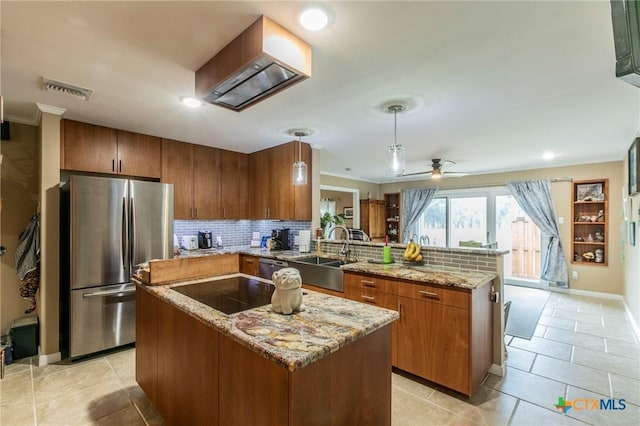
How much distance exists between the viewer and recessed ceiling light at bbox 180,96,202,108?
2.47 metres

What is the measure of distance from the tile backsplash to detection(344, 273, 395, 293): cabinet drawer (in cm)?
146

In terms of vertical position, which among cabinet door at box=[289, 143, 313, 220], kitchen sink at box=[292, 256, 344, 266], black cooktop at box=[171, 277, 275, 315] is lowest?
kitchen sink at box=[292, 256, 344, 266]

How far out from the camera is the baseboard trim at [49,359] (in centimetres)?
275

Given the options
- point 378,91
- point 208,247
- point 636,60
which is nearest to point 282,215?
point 208,247

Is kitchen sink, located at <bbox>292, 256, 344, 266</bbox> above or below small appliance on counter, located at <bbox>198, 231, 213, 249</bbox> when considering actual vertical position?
below

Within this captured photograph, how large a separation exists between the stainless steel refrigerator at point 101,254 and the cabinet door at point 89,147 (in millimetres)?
300

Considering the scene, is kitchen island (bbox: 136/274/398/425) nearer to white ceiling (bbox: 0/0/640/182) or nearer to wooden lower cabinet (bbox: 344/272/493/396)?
wooden lower cabinet (bbox: 344/272/493/396)

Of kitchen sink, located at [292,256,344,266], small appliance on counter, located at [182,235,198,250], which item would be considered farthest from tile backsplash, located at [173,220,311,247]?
kitchen sink, located at [292,256,344,266]

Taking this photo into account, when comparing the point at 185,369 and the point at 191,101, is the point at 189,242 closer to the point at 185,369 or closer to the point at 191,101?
the point at 191,101

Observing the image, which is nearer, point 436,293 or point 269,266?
point 436,293

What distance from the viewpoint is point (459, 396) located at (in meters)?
2.25

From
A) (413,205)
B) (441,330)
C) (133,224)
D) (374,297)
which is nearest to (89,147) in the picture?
(133,224)

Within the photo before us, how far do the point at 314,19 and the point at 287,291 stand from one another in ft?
4.48

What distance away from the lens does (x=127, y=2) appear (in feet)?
4.56
